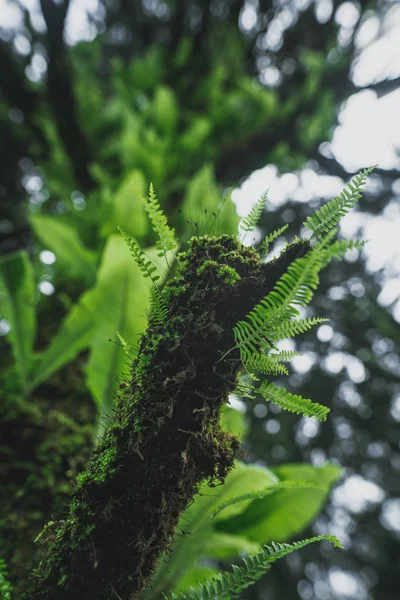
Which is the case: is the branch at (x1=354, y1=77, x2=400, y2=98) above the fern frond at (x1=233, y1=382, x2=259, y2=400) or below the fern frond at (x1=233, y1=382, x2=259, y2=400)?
above

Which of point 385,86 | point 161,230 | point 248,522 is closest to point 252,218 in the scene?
point 161,230

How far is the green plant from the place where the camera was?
529 mm

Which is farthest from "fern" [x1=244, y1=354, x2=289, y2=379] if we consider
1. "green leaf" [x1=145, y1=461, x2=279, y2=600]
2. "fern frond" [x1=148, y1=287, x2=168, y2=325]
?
"green leaf" [x1=145, y1=461, x2=279, y2=600]

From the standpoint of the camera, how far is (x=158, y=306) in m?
0.62

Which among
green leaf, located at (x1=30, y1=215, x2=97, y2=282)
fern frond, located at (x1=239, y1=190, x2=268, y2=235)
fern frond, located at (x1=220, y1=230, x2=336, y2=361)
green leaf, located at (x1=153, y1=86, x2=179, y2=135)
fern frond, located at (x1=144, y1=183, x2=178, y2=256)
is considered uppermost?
green leaf, located at (x1=153, y1=86, x2=179, y2=135)

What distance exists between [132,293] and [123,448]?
655 mm

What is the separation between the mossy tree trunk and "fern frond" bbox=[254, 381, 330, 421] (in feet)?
0.16

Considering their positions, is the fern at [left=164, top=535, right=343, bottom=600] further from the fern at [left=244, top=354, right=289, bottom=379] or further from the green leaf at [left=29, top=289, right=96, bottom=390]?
the green leaf at [left=29, top=289, right=96, bottom=390]

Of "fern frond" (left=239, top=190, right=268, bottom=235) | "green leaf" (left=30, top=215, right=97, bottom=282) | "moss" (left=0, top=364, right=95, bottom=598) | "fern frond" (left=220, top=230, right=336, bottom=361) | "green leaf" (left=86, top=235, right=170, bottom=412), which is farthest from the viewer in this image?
"green leaf" (left=30, top=215, right=97, bottom=282)

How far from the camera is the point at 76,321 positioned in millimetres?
1347

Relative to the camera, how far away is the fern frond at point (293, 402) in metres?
0.55

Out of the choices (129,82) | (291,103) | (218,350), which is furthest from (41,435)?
(129,82)

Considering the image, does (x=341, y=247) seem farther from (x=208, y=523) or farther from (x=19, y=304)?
(x=19, y=304)

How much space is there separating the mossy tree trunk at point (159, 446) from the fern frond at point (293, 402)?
0.05 m
